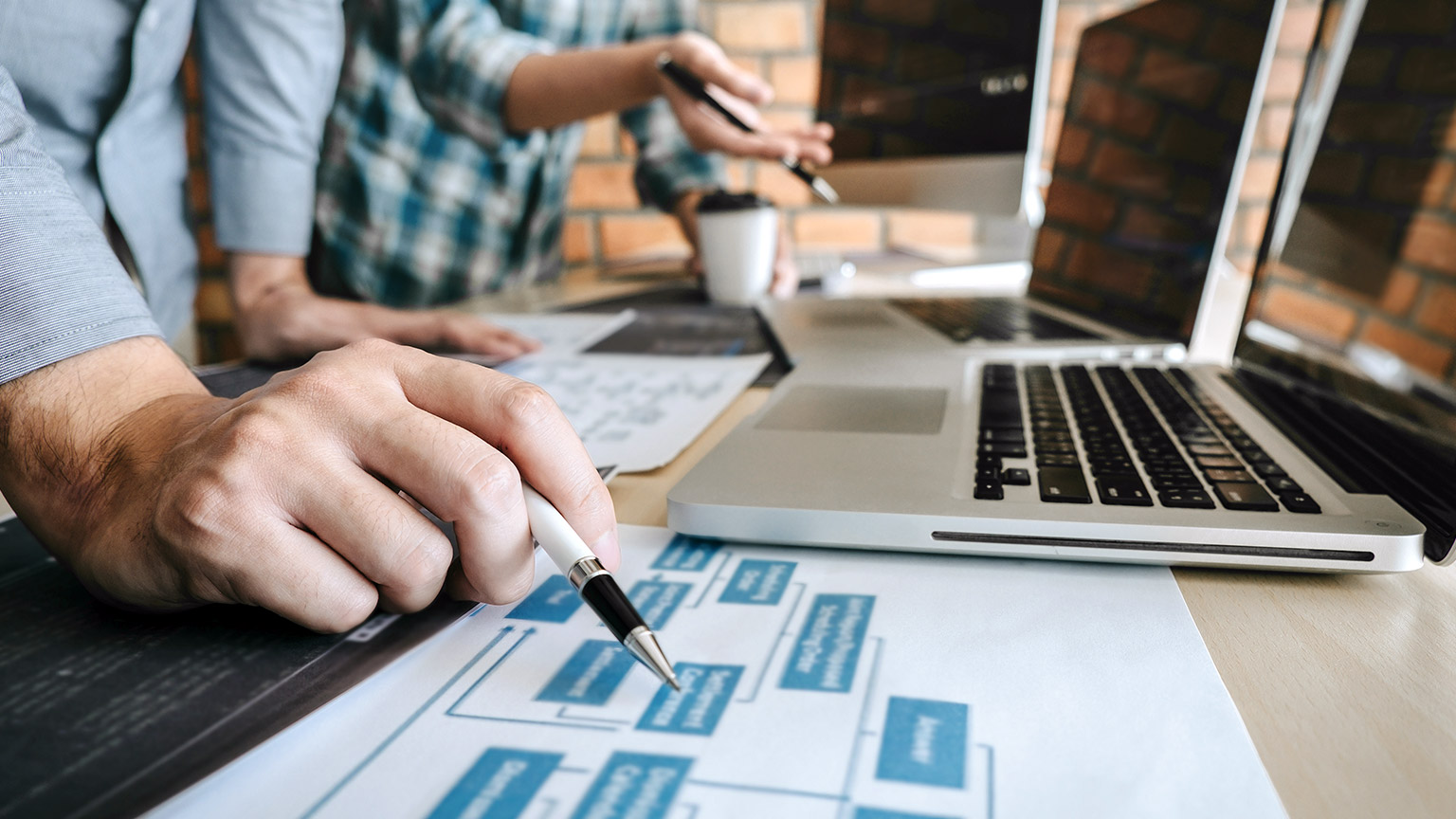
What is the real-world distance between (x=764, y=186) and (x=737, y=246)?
931 mm

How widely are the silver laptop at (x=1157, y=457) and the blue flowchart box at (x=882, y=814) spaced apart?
147mm

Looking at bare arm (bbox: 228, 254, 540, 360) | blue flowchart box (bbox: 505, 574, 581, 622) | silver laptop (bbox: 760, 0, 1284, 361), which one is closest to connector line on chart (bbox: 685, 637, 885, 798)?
blue flowchart box (bbox: 505, 574, 581, 622)

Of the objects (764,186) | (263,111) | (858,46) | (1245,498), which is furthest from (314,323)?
(764,186)

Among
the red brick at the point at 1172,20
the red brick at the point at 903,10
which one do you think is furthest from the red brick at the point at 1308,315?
the red brick at the point at 903,10

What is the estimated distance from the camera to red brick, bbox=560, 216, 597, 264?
1.91 meters

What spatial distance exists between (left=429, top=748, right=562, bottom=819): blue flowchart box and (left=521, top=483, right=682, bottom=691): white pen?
0.04 metres

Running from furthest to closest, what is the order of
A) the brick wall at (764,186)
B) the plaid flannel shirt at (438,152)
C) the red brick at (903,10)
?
the brick wall at (764,186) < the red brick at (903,10) < the plaid flannel shirt at (438,152)

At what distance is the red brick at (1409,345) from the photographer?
1.22 feet

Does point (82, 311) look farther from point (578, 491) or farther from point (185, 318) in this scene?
point (185, 318)

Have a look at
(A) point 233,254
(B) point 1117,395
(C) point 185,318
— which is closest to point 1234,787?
(B) point 1117,395

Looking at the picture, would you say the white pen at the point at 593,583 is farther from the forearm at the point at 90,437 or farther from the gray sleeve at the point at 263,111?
the gray sleeve at the point at 263,111

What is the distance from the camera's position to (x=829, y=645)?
0.93ft

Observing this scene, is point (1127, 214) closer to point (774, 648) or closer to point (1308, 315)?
point (1308, 315)

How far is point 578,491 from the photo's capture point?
312 mm
